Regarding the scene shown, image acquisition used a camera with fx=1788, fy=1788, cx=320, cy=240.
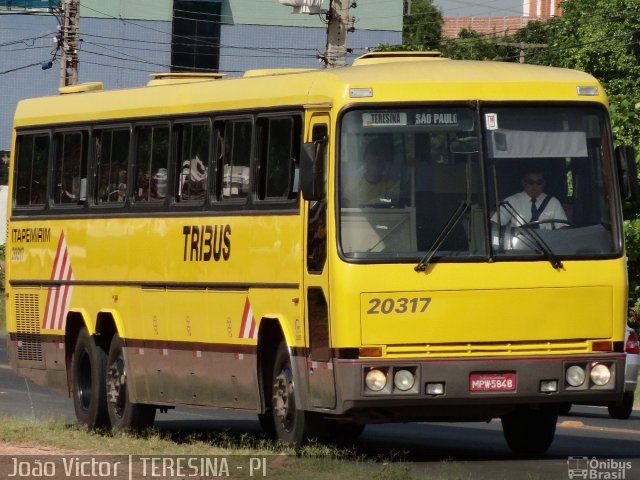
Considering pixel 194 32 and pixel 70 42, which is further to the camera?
pixel 194 32

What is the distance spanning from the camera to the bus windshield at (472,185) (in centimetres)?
1288

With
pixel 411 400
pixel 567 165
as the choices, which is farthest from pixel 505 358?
pixel 567 165

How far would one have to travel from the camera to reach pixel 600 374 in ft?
42.8

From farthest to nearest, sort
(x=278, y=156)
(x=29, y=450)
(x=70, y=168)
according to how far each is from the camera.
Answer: (x=70, y=168), (x=278, y=156), (x=29, y=450)

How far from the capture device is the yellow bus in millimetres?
12742

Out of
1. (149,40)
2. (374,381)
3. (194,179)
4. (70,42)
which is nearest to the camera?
(374,381)

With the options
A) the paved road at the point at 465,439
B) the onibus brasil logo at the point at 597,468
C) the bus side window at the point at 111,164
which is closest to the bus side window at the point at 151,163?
the bus side window at the point at 111,164

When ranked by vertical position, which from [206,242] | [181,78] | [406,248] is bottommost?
[206,242]

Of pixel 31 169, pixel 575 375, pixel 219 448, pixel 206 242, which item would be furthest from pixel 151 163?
pixel 575 375

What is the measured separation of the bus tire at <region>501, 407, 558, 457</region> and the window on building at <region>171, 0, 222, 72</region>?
50.9 meters

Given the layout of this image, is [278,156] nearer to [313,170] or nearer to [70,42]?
[313,170]

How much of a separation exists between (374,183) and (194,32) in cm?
5308

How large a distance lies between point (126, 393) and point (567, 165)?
5338 millimetres

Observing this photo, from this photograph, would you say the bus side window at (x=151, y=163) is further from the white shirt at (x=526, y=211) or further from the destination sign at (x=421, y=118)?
the white shirt at (x=526, y=211)
